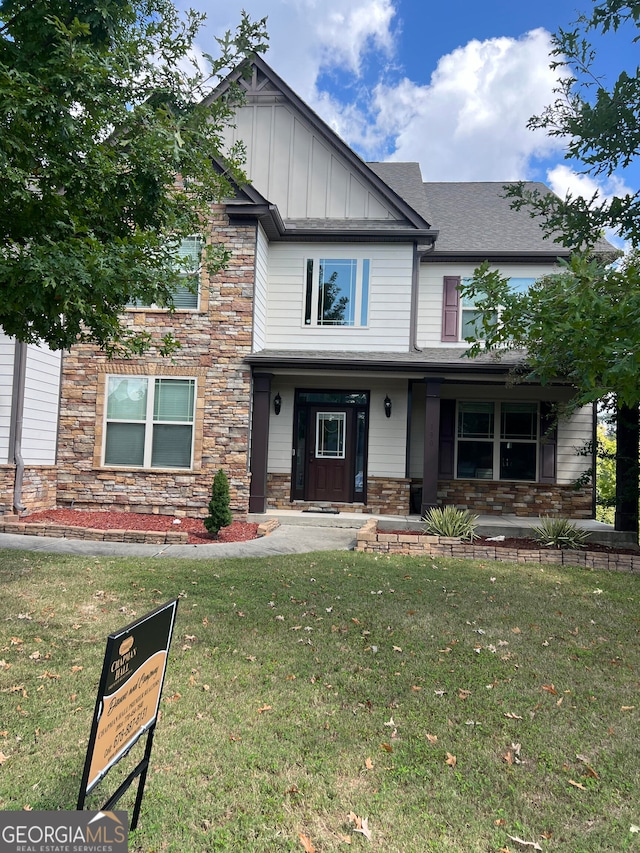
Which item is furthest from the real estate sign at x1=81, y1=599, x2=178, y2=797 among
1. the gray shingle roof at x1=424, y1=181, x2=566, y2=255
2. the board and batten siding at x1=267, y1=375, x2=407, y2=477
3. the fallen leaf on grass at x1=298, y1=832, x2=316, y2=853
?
the gray shingle roof at x1=424, y1=181, x2=566, y2=255

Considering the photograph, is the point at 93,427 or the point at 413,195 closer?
the point at 93,427

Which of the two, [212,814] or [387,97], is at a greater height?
[387,97]

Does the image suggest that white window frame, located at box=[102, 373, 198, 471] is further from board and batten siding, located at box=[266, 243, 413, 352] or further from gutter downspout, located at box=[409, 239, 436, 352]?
gutter downspout, located at box=[409, 239, 436, 352]

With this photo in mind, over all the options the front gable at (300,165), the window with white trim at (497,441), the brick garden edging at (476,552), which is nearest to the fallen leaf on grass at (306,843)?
the brick garden edging at (476,552)

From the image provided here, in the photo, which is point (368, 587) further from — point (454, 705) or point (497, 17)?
point (497, 17)

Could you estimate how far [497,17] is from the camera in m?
13.4

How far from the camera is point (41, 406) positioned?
11.3 metres

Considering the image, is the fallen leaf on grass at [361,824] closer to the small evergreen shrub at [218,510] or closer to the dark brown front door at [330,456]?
the small evergreen shrub at [218,510]

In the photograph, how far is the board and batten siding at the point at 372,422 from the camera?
12734 millimetres

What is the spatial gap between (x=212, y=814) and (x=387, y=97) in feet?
80.3

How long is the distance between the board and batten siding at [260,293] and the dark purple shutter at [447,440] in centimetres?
460

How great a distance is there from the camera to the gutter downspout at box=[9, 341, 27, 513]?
10.4 m

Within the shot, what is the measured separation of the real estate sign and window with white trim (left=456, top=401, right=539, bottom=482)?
38.8 feet

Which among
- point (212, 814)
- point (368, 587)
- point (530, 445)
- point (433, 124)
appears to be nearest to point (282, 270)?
point (530, 445)
